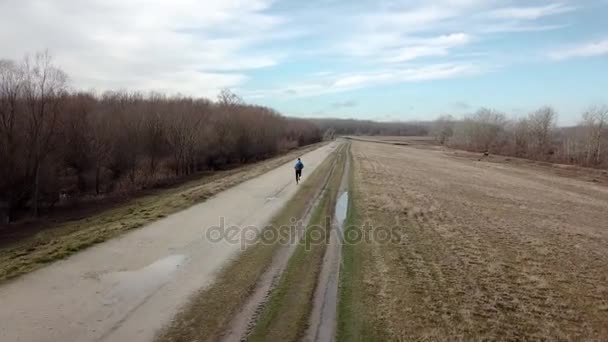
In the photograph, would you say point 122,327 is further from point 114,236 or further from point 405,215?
point 405,215

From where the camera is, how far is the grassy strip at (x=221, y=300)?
6801 mm

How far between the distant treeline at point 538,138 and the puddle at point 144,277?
64397 mm

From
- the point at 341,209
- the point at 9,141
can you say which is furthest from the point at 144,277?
the point at 9,141

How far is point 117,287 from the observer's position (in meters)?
8.88

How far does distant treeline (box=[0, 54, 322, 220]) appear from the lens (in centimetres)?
2706

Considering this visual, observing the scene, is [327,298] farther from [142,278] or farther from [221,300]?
[142,278]

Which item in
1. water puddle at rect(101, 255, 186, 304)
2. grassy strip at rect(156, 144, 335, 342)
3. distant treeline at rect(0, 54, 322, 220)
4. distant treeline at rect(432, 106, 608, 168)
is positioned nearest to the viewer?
grassy strip at rect(156, 144, 335, 342)

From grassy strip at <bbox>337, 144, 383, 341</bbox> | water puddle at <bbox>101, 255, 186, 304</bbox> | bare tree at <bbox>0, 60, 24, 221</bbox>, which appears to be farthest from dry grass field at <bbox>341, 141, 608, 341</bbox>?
bare tree at <bbox>0, 60, 24, 221</bbox>

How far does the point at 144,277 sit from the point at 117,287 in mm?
797

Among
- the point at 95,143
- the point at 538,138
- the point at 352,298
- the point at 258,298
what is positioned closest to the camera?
the point at 258,298

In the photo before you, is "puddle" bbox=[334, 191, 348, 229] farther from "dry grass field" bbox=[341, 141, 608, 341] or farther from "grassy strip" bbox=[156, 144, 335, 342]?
"grassy strip" bbox=[156, 144, 335, 342]

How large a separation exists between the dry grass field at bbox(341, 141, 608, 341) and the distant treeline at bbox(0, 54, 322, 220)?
74.5 feet

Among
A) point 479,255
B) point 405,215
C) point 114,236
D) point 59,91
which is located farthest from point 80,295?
point 59,91

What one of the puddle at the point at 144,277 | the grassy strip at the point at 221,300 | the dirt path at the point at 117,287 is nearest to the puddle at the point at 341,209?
the grassy strip at the point at 221,300
